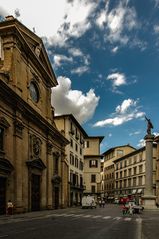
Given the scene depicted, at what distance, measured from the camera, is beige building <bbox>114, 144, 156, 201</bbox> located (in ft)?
292

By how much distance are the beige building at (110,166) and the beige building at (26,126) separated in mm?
68007

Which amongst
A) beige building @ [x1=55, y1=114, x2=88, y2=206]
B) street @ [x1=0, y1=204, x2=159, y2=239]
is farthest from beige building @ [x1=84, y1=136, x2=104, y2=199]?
street @ [x1=0, y1=204, x2=159, y2=239]

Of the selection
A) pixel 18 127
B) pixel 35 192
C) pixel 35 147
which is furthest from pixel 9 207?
pixel 35 147

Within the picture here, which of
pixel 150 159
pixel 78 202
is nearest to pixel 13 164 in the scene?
pixel 150 159

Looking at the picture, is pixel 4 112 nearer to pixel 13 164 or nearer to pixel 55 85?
pixel 13 164

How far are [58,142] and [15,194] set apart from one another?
64.2 ft

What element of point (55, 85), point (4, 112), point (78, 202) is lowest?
point (78, 202)

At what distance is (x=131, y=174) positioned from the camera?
9825 centimetres

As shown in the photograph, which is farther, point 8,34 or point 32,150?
point 32,150

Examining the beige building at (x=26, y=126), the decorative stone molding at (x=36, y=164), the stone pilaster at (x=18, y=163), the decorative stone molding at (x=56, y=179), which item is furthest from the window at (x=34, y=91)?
the decorative stone molding at (x=56, y=179)

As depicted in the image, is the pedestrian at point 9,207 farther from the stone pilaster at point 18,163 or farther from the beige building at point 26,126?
the stone pilaster at point 18,163

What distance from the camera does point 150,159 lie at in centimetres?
5656

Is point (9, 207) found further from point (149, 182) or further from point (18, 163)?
point (149, 182)

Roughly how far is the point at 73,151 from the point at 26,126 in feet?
107
